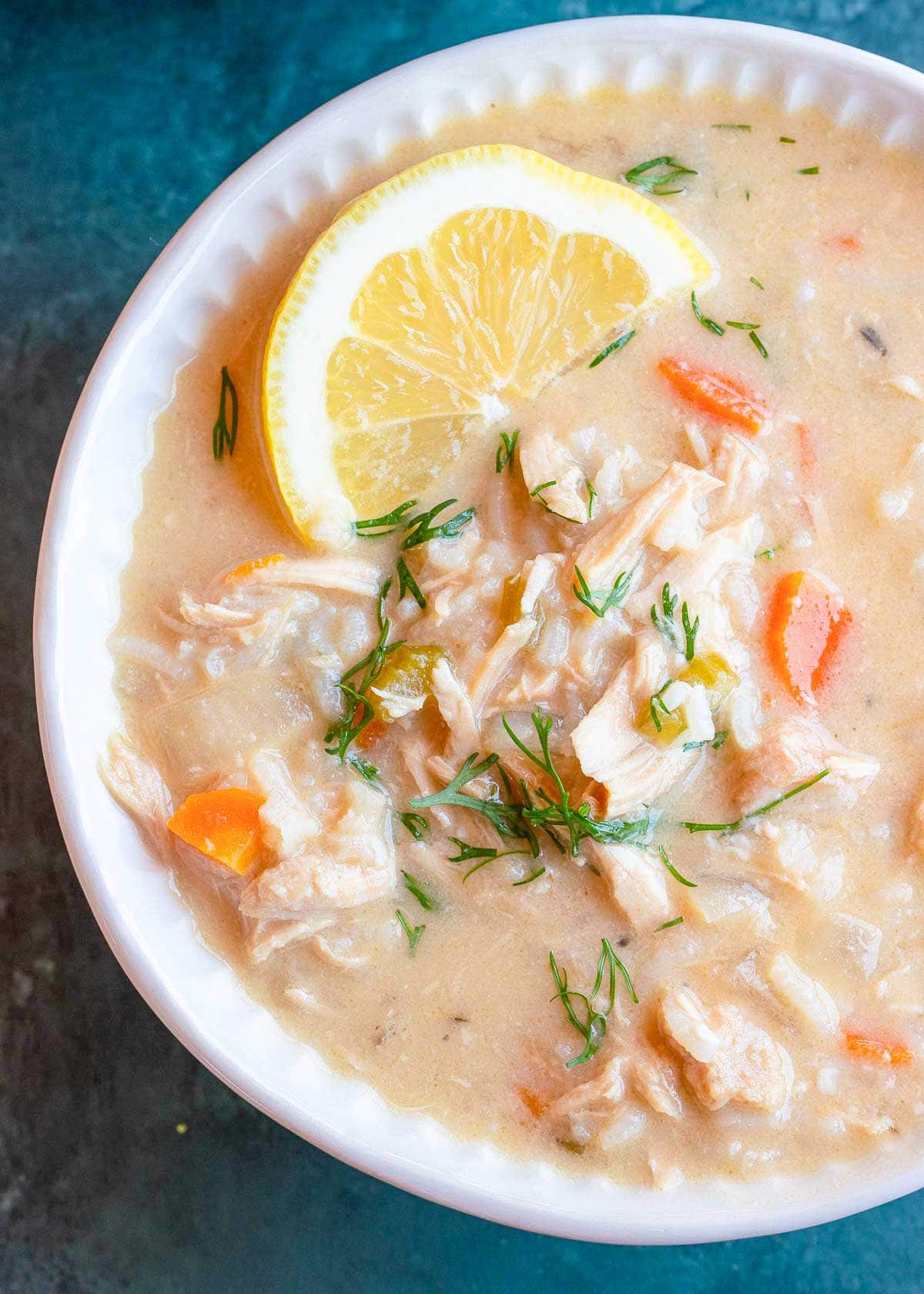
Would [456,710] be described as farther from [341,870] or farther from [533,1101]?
[533,1101]

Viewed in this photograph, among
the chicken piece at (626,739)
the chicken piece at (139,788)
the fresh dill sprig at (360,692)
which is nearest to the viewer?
the chicken piece at (626,739)

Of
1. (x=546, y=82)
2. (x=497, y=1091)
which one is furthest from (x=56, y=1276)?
(x=546, y=82)

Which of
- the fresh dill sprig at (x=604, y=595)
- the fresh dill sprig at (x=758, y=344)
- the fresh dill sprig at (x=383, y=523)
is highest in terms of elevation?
the fresh dill sprig at (x=758, y=344)

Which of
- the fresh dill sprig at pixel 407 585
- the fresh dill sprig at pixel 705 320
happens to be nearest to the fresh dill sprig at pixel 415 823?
the fresh dill sprig at pixel 407 585

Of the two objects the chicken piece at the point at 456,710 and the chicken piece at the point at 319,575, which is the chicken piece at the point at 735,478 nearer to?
the chicken piece at the point at 456,710

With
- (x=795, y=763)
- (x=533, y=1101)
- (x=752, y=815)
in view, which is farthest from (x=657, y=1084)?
(x=795, y=763)
